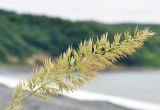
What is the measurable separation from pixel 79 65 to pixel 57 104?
16809 mm

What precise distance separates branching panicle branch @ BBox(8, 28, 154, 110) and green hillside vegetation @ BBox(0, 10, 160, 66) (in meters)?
74.9

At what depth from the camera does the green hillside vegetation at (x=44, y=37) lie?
271ft

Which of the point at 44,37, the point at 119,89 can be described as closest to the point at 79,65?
the point at 119,89

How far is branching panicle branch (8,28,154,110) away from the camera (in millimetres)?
1975

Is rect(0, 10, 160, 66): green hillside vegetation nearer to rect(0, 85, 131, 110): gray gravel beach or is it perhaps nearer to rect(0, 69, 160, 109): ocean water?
rect(0, 69, 160, 109): ocean water

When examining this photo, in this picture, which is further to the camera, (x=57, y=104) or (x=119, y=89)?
(x=119, y=89)

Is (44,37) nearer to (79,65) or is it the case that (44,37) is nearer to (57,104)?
(57,104)

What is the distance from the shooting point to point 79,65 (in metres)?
1.98

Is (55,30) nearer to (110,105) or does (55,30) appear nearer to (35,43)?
(35,43)

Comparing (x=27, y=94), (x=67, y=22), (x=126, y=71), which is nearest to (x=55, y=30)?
(x=67, y=22)

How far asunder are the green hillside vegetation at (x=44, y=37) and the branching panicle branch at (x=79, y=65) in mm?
74868

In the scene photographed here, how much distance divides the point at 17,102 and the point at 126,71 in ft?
361

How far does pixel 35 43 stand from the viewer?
8981cm

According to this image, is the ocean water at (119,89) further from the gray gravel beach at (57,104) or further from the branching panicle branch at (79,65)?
the gray gravel beach at (57,104)
